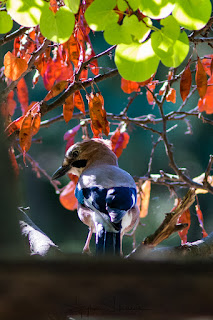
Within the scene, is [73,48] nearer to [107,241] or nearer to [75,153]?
[75,153]

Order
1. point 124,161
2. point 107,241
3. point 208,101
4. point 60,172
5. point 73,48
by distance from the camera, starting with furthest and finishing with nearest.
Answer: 1. point 124,161
2. point 208,101
3. point 60,172
4. point 73,48
5. point 107,241

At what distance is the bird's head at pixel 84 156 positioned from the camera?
3.95ft

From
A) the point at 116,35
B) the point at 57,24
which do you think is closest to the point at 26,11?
the point at 57,24

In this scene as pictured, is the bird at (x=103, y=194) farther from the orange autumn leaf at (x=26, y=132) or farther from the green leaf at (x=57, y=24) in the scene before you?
the green leaf at (x=57, y=24)

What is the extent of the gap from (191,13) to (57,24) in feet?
0.69

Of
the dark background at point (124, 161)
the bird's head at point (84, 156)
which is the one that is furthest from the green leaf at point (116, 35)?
the dark background at point (124, 161)

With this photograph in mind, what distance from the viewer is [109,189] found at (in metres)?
1.01

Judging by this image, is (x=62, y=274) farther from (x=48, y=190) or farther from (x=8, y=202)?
(x=48, y=190)

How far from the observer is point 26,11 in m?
0.69

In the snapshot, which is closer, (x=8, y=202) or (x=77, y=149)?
(x=8, y=202)

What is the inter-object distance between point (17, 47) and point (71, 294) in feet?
3.43

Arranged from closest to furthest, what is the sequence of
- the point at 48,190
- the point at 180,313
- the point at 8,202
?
the point at 180,313 → the point at 8,202 → the point at 48,190

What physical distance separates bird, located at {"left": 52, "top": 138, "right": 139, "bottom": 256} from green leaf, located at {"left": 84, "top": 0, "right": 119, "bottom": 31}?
414 millimetres

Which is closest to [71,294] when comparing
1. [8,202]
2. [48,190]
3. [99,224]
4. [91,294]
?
[91,294]
